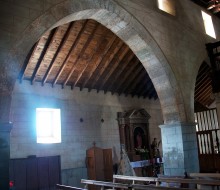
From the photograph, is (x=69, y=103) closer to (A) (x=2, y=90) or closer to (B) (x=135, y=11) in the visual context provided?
(B) (x=135, y=11)

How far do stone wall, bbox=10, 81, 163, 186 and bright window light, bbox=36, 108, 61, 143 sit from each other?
0.19 m

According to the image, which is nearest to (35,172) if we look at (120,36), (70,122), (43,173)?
(43,173)

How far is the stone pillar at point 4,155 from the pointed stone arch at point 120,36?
803 mm

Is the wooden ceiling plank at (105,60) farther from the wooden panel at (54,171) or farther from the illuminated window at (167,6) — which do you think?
the wooden panel at (54,171)

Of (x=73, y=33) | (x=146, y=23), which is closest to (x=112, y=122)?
(x=73, y=33)

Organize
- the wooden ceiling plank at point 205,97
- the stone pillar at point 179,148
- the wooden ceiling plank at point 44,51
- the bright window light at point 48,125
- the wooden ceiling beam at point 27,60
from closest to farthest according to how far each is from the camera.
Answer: the stone pillar at point 179,148, the wooden ceiling plank at point 44,51, the wooden ceiling beam at point 27,60, the bright window light at point 48,125, the wooden ceiling plank at point 205,97

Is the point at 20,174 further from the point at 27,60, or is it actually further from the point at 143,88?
the point at 143,88

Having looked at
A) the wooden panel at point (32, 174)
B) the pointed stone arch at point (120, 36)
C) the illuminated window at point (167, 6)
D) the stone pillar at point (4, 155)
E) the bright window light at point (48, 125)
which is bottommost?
the wooden panel at point (32, 174)

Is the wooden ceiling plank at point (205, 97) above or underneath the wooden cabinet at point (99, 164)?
above

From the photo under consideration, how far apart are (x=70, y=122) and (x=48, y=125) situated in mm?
874

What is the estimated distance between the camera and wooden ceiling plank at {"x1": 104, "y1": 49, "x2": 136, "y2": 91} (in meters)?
10.2

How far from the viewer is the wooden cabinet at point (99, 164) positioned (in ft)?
32.2

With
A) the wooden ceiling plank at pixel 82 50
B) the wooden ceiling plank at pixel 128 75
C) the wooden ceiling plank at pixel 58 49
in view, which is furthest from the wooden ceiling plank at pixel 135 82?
the wooden ceiling plank at pixel 58 49

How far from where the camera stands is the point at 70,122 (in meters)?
10.2
